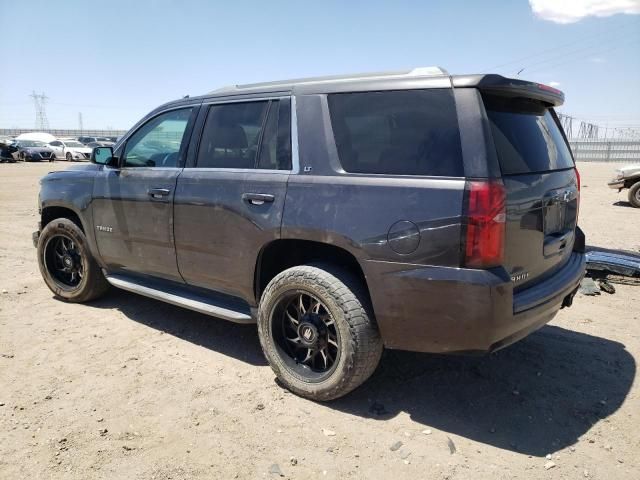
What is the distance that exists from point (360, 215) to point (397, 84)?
798 millimetres

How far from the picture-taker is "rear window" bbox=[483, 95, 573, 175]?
279 centimetres

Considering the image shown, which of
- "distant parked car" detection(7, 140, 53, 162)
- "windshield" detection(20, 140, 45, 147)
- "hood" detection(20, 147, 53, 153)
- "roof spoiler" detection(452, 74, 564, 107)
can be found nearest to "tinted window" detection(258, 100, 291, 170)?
"roof spoiler" detection(452, 74, 564, 107)

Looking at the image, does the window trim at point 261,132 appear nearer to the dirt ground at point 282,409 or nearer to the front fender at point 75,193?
the front fender at point 75,193

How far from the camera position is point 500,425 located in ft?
9.82

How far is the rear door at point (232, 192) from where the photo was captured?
337 cm

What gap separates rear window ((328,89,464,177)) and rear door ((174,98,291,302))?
45cm

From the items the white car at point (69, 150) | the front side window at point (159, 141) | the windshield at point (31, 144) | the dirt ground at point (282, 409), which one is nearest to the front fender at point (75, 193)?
the front side window at point (159, 141)

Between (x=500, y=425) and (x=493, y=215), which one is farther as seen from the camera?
(x=500, y=425)

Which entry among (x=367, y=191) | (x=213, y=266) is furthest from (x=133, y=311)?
(x=367, y=191)

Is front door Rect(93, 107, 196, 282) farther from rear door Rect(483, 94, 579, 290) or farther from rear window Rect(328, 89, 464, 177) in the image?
rear door Rect(483, 94, 579, 290)

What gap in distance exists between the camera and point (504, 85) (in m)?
2.76

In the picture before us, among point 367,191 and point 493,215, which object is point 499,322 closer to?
point 493,215

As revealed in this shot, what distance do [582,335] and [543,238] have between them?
1.78 m

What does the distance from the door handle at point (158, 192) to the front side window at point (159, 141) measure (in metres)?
0.23
